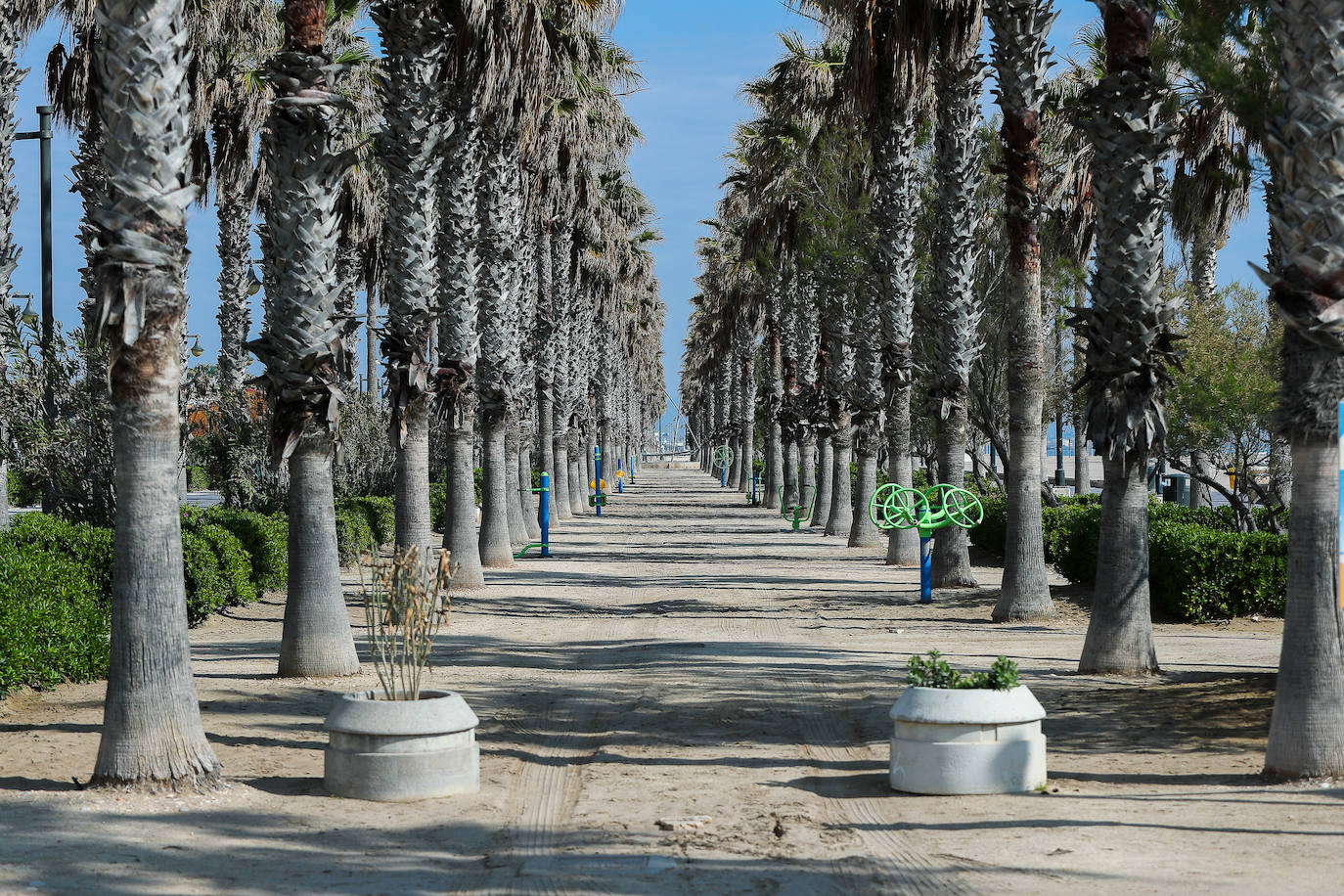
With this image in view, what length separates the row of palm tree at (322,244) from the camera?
25.2ft

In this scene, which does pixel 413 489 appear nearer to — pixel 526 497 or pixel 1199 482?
pixel 526 497

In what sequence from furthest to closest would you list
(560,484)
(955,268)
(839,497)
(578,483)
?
(578,483) → (560,484) → (839,497) → (955,268)

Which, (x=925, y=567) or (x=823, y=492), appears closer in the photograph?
(x=925, y=567)

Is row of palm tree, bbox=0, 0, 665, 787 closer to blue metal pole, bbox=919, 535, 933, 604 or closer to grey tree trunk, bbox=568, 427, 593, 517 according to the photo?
grey tree trunk, bbox=568, 427, 593, 517

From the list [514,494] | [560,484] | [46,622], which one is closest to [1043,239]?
[514,494]

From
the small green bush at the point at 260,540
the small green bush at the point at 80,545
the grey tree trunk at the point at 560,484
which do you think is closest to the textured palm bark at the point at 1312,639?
the small green bush at the point at 80,545

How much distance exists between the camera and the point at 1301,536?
7832 mm

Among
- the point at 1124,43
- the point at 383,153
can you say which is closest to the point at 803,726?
the point at 1124,43

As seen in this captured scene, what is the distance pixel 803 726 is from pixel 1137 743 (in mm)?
2376

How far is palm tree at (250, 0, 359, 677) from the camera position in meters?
11.7

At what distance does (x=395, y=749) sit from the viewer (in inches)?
295

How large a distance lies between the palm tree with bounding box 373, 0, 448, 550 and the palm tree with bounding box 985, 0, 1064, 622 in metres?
7.18

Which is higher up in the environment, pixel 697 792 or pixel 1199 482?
pixel 1199 482

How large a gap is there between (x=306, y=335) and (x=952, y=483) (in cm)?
1155
